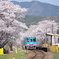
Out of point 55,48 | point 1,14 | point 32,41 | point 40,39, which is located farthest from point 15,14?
point 40,39

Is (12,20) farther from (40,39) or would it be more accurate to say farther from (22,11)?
(40,39)

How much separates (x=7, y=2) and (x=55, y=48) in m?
10.5

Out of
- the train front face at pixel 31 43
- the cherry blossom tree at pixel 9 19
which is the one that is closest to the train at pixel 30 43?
the train front face at pixel 31 43

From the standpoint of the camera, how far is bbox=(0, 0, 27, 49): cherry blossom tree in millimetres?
32156

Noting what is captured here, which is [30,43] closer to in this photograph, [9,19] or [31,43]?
[31,43]

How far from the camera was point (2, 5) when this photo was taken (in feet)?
110

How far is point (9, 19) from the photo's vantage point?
33.4 m

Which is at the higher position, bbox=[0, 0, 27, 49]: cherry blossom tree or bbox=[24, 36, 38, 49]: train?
bbox=[0, 0, 27, 49]: cherry blossom tree

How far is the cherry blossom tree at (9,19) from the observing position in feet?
105

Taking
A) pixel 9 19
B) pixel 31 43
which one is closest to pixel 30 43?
pixel 31 43

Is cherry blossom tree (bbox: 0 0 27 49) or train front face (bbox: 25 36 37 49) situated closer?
cherry blossom tree (bbox: 0 0 27 49)

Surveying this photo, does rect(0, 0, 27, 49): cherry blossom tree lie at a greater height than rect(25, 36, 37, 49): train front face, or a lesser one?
greater

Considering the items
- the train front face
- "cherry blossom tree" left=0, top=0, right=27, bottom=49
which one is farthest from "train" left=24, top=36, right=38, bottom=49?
"cherry blossom tree" left=0, top=0, right=27, bottom=49

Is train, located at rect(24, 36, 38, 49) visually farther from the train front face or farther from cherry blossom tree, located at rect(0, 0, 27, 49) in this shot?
cherry blossom tree, located at rect(0, 0, 27, 49)
